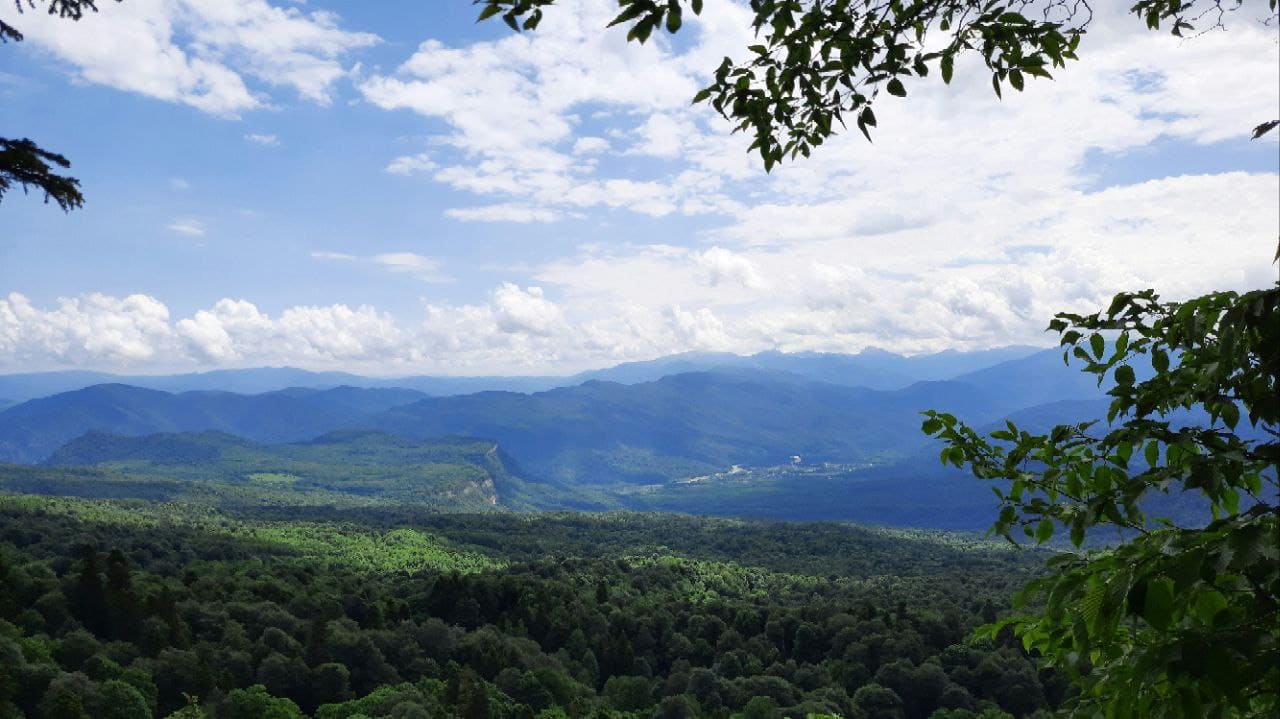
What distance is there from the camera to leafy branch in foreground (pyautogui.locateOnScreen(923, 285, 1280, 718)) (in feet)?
11.1

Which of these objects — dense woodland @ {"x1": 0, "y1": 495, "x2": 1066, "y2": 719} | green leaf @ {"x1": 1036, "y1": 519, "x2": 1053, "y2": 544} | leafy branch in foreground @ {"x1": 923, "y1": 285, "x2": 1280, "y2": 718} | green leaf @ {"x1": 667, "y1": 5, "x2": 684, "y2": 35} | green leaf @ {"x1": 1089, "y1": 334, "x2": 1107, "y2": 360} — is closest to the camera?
leafy branch in foreground @ {"x1": 923, "y1": 285, "x2": 1280, "y2": 718}

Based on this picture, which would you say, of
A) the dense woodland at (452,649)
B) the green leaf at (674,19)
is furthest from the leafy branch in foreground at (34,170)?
the dense woodland at (452,649)

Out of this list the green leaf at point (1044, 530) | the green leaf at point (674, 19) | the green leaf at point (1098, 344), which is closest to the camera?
the green leaf at point (674, 19)

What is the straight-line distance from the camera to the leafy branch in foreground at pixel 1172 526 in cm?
338

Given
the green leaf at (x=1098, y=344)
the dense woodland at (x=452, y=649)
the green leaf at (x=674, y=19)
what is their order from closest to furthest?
the green leaf at (x=674, y=19) → the green leaf at (x=1098, y=344) → the dense woodland at (x=452, y=649)

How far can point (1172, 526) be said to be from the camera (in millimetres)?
4414

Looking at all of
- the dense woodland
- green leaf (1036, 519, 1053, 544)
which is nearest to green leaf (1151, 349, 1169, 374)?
green leaf (1036, 519, 1053, 544)

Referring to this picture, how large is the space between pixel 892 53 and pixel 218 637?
78.7m

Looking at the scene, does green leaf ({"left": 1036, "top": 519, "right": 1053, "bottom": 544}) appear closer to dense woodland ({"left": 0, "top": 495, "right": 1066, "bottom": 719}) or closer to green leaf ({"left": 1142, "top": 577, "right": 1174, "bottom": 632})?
green leaf ({"left": 1142, "top": 577, "right": 1174, "bottom": 632})

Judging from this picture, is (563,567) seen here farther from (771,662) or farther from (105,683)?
(105,683)

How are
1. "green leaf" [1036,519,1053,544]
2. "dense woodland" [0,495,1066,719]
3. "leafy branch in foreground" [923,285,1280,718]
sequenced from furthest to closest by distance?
"dense woodland" [0,495,1066,719] → "green leaf" [1036,519,1053,544] → "leafy branch in foreground" [923,285,1280,718]

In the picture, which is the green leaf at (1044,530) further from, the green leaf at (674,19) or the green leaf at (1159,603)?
the green leaf at (674,19)

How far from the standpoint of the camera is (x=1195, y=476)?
3832mm

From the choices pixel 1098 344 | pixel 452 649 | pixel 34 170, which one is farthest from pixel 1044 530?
pixel 452 649
